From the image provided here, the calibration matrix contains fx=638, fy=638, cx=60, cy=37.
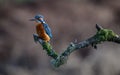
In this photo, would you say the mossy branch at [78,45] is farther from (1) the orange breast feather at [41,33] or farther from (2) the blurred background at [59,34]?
(2) the blurred background at [59,34]

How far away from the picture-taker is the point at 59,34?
13.8m

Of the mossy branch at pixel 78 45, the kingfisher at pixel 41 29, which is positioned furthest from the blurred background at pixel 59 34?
the mossy branch at pixel 78 45

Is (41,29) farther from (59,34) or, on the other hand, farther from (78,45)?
(59,34)

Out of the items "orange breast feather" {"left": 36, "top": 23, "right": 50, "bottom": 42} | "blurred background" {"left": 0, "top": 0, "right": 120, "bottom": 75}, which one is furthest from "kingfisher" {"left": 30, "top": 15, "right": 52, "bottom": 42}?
"blurred background" {"left": 0, "top": 0, "right": 120, "bottom": 75}

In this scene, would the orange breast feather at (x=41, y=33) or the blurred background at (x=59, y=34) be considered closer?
the orange breast feather at (x=41, y=33)

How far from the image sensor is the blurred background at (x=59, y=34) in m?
13.0

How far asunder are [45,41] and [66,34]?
33.5ft

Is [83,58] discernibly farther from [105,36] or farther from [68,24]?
[105,36]

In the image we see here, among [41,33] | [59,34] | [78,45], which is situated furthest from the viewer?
[59,34]

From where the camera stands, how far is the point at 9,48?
45.3ft

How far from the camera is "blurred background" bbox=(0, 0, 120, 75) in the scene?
12953 mm

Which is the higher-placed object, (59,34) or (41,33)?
(41,33)

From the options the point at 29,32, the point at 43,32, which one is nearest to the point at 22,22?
the point at 29,32

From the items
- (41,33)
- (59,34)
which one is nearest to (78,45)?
(41,33)
